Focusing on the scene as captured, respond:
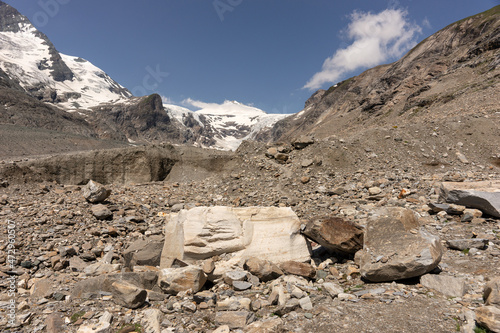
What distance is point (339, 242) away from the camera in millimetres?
5953

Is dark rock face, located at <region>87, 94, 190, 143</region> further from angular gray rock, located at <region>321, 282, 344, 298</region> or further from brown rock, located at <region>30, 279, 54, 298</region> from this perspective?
angular gray rock, located at <region>321, 282, 344, 298</region>

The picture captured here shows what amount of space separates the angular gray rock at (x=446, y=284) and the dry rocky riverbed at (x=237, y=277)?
18 mm

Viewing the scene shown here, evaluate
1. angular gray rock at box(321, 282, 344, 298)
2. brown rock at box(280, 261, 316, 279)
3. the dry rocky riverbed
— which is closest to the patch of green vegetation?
the dry rocky riverbed

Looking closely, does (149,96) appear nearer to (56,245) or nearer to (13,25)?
(13,25)

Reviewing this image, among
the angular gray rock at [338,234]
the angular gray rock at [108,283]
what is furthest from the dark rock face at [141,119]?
the angular gray rock at [338,234]

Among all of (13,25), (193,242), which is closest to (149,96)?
(13,25)

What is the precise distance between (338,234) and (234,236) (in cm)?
256

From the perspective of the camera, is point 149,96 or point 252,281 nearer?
point 252,281

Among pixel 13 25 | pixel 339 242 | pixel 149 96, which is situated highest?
pixel 13 25

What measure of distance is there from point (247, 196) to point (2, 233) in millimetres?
8424

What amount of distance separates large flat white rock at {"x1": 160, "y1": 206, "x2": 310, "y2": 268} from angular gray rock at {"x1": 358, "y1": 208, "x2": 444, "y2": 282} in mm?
1670

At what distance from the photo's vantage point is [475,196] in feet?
21.9

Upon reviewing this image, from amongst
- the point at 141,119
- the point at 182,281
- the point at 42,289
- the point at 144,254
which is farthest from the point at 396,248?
the point at 141,119

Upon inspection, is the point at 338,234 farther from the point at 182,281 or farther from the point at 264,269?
the point at 182,281
